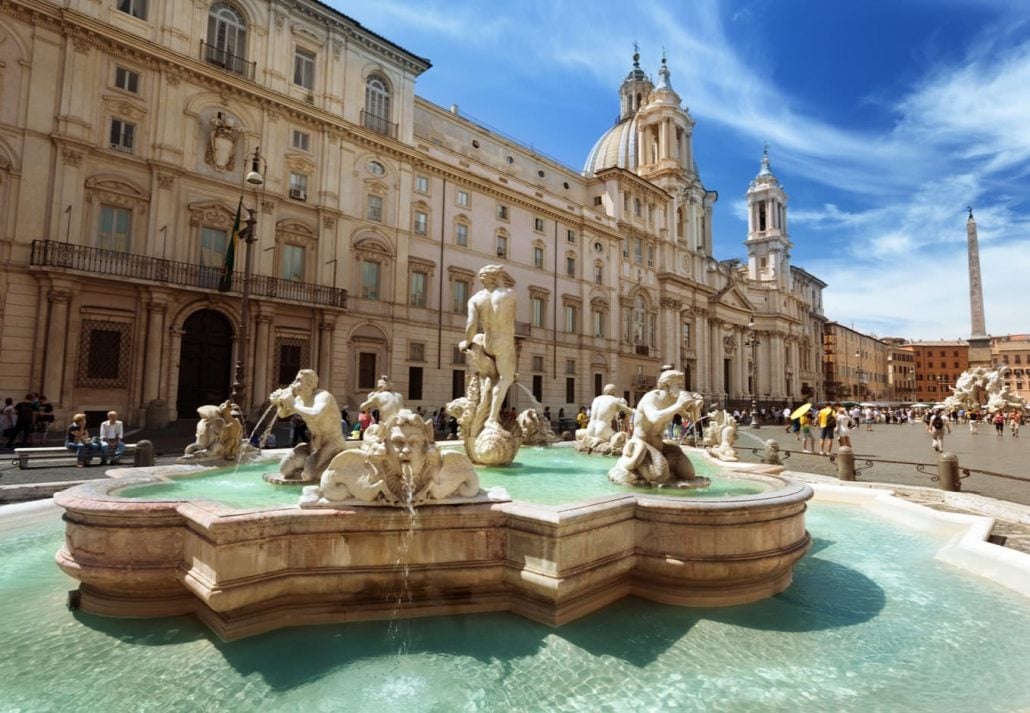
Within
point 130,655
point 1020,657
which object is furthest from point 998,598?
point 130,655

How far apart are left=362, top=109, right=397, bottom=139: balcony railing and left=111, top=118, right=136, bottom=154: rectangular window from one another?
30.6 feet

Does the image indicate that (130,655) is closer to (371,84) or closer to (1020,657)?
(1020,657)

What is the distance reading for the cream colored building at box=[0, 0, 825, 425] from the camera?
57.1 feet

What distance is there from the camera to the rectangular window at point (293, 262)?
22891 millimetres

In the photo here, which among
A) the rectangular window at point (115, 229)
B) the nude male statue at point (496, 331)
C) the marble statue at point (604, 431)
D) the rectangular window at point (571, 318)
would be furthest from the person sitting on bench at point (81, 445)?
the rectangular window at point (571, 318)

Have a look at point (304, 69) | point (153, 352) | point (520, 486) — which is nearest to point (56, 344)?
point (153, 352)

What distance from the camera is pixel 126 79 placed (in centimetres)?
1927

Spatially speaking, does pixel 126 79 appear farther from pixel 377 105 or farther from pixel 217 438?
pixel 217 438

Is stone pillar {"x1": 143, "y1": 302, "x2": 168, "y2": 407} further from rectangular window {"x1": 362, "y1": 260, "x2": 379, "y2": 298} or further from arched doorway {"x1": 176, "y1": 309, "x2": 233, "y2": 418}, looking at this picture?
rectangular window {"x1": 362, "y1": 260, "x2": 379, "y2": 298}

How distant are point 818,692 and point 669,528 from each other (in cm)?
130

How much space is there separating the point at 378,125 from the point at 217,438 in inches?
892

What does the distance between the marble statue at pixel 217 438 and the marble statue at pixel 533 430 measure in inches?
184

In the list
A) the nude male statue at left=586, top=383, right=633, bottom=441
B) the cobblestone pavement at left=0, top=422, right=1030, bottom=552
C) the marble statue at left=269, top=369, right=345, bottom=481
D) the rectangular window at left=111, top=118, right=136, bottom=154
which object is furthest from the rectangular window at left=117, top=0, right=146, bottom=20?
the nude male statue at left=586, top=383, right=633, bottom=441

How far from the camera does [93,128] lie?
1836 centimetres
